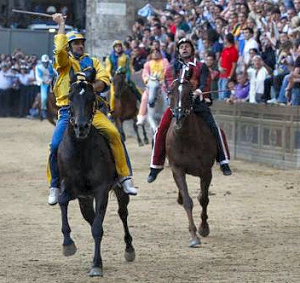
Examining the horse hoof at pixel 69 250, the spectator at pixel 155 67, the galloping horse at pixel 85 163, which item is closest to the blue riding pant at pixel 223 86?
the spectator at pixel 155 67

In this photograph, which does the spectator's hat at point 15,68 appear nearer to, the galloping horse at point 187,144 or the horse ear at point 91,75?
the galloping horse at point 187,144

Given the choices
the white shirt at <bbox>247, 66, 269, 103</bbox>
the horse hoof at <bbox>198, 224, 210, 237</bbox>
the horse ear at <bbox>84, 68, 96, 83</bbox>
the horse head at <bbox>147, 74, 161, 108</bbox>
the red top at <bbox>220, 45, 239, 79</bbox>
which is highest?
the horse ear at <bbox>84, 68, 96, 83</bbox>

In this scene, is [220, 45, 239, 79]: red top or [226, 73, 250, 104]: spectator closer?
[226, 73, 250, 104]: spectator

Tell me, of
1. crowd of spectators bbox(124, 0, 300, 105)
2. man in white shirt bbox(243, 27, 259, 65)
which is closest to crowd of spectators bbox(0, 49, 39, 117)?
crowd of spectators bbox(124, 0, 300, 105)

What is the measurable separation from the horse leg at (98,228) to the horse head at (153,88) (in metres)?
13.9

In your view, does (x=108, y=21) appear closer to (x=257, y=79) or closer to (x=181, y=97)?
(x=257, y=79)

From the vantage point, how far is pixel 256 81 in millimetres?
22250

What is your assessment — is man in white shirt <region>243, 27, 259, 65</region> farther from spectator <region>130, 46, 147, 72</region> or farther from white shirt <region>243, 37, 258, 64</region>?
spectator <region>130, 46, 147, 72</region>

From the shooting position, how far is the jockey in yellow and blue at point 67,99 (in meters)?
10.7

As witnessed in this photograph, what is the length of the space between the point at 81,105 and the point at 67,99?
2.72ft

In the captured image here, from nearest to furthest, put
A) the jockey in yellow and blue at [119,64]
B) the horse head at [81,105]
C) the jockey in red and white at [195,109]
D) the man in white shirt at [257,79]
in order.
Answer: the horse head at [81,105] < the jockey in red and white at [195,109] < the man in white shirt at [257,79] < the jockey in yellow and blue at [119,64]

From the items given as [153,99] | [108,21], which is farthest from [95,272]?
[108,21]

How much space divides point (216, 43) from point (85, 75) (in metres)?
15.7

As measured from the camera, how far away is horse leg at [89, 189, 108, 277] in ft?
33.0
